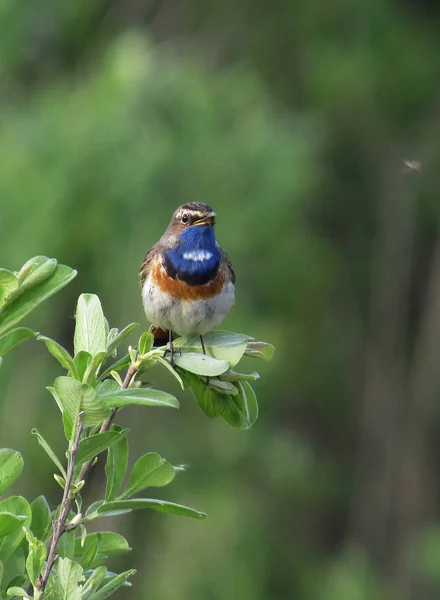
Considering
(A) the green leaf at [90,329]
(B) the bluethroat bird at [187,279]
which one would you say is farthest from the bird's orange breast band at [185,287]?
(A) the green leaf at [90,329]

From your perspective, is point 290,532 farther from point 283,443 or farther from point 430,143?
point 430,143

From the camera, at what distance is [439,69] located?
11039mm

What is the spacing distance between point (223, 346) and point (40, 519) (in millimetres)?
414

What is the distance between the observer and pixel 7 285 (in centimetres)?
151

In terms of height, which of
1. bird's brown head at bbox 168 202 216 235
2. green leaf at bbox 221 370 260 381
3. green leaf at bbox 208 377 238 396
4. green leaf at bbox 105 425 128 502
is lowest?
bird's brown head at bbox 168 202 216 235

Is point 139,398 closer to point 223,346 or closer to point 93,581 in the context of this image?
point 93,581

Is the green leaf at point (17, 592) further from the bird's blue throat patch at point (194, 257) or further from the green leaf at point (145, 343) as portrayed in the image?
the bird's blue throat patch at point (194, 257)

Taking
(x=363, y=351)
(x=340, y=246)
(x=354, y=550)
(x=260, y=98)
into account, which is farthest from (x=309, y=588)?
(x=260, y=98)

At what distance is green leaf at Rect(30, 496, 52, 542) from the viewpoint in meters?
1.55

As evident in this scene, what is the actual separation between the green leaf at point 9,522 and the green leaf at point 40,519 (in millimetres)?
138

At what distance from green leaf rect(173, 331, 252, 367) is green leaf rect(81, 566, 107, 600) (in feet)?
1.29

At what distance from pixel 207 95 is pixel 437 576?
13.1 feet

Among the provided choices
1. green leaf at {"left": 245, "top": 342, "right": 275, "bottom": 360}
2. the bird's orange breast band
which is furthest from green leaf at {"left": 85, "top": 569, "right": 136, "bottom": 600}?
the bird's orange breast band

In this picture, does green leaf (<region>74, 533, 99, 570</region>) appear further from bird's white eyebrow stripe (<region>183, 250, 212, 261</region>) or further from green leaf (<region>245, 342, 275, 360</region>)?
bird's white eyebrow stripe (<region>183, 250, 212, 261</region>)
